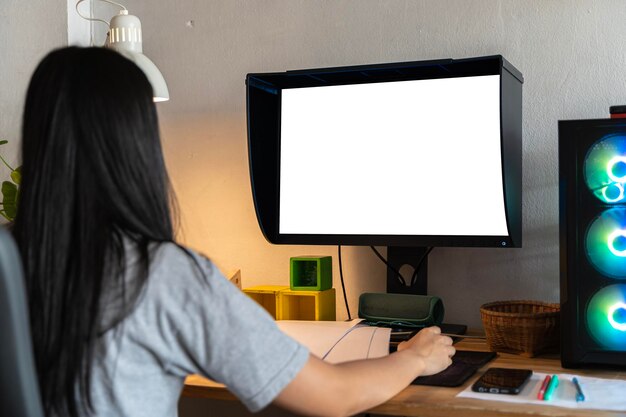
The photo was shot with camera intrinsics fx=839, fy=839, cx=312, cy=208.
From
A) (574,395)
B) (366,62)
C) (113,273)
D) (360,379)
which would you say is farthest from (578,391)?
(366,62)

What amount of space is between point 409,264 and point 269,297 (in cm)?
32

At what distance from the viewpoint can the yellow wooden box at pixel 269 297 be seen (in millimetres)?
1849

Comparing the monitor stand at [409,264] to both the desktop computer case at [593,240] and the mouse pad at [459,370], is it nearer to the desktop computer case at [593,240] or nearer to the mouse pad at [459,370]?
the mouse pad at [459,370]

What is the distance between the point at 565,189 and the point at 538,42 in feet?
1.60

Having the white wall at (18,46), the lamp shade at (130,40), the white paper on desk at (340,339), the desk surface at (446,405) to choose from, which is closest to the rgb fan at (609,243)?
the desk surface at (446,405)

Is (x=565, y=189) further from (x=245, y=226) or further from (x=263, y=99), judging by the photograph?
(x=245, y=226)

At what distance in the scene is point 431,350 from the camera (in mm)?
1363

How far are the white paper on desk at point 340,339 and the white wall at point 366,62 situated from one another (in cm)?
31

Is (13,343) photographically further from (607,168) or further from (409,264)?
(409,264)

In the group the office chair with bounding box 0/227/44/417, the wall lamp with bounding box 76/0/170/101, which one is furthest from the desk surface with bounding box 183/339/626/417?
the wall lamp with bounding box 76/0/170/101

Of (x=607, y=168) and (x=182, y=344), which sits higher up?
(x=607, y=168)

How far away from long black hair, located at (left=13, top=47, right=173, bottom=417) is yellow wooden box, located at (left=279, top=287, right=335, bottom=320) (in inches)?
34.6

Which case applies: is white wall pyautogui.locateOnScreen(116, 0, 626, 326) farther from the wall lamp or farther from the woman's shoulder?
the woman's shoulder

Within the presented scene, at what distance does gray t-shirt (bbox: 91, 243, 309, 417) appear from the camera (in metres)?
0.93
